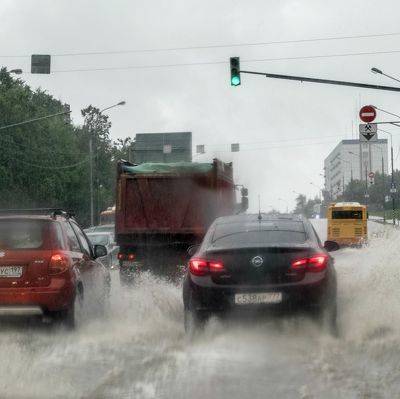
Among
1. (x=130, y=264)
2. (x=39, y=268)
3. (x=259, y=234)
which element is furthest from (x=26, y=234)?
(x=130, y=264)

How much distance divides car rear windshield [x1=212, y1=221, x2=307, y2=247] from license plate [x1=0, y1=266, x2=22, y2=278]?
2268mm

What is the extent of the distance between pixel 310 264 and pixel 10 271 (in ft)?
11.2

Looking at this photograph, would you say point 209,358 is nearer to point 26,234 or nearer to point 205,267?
point 205,267

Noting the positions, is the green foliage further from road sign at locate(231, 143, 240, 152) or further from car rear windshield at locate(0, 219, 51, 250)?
car rear windshield at locate(0, 219, 51, 250)

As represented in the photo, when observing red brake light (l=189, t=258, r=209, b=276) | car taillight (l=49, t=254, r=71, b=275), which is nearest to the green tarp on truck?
car taillight (l=49, t=254, r=71, b=275)

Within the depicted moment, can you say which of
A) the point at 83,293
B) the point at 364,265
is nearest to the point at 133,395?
the point at 83,293

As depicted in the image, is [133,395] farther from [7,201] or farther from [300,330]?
[7,201]

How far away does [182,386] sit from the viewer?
6828mm

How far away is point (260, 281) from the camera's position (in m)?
9.33

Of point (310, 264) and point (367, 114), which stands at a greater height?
point (367, 114)

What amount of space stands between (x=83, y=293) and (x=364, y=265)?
6.59 meters

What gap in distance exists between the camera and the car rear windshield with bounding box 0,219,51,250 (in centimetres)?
1017

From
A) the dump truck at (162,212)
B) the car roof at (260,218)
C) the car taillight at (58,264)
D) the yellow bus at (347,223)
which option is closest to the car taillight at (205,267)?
the car roof at (260,218)

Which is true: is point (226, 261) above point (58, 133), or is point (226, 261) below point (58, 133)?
below
